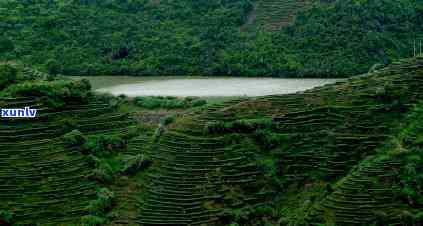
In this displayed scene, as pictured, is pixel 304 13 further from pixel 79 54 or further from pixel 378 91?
pixel 378 91

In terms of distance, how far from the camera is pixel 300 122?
100ft

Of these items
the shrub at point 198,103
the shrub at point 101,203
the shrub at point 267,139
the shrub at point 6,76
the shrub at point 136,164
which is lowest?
the shrub at point 101,203

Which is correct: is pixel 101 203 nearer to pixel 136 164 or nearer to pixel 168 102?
pixel 136 164

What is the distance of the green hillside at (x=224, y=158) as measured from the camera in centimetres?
2755

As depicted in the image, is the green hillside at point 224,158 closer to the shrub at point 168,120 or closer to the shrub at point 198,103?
the shrub at point 168,120

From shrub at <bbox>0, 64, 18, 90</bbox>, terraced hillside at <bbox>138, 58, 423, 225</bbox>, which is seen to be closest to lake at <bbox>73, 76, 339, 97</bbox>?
terraced hillside at <bbox>138, 58, 423, 225</bbox>

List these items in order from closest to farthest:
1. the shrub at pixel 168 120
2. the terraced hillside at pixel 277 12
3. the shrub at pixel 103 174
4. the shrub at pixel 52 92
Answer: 1. the shrub at pixel 103 174
2. the shrub at pixel 168 120
3. the shrub at pixel 52 92
4. the terraced hillside at pixel 277 12

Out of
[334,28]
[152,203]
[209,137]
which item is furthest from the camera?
[334,28]

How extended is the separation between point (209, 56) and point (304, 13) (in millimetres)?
5498

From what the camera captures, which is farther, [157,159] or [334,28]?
[334,28]

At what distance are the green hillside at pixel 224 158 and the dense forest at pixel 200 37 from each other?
8.97 metres

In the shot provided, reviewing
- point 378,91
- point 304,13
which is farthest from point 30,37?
point 378,91

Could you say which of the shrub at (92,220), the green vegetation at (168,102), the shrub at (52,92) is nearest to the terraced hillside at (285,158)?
the shrub at (92,220)

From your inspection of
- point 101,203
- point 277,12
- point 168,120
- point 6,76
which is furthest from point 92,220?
point 277,12
